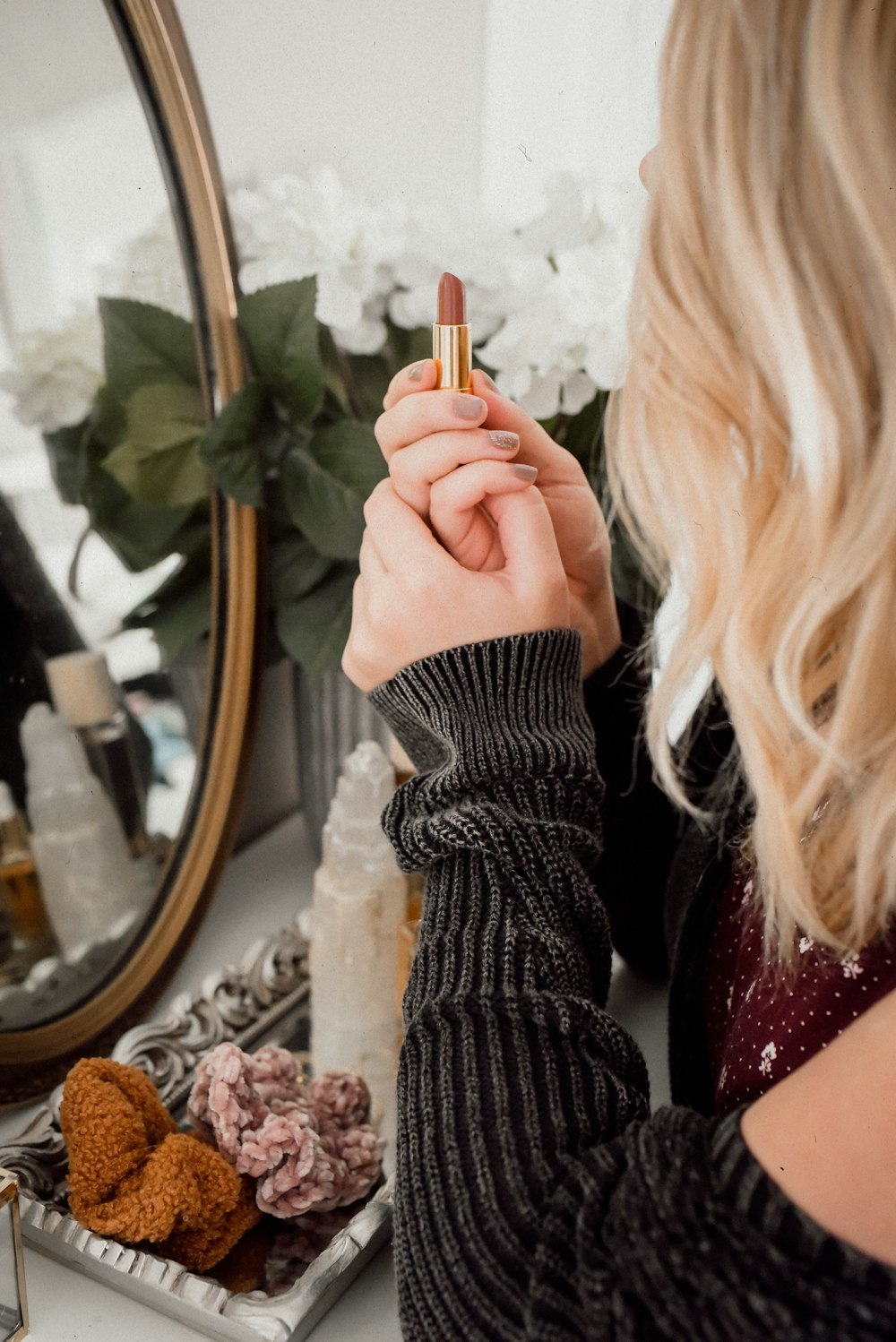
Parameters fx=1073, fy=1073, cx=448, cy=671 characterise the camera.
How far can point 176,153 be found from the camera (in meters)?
0.57

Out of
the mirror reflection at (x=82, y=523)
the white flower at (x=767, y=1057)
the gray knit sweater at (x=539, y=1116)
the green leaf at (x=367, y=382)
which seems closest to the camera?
the gray knit sweater at (x=539, y=1116)

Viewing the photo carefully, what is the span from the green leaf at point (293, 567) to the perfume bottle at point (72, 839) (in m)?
0.16

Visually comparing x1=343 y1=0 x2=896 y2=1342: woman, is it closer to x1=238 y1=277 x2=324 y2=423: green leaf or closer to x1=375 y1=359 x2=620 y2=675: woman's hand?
x1=375 y1=359 x2=620 y2=675: woman's hand

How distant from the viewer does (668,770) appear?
430mm

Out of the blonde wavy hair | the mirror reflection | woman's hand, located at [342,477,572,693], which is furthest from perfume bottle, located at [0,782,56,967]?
the blonde wavy hair

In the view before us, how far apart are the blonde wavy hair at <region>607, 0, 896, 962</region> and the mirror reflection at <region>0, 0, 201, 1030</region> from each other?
11.7 inches

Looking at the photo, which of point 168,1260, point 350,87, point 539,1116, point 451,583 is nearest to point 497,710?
point 451,583

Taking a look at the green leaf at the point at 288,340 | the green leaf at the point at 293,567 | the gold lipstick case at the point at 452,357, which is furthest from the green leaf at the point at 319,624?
the gold lipstick case at the point at 452,357

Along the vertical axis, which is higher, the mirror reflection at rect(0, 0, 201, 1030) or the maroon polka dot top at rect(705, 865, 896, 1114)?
the mirror reflection at rect(0, 0, 201, 1030)

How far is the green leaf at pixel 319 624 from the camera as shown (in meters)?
0.66

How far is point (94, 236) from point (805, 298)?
0.38 metres

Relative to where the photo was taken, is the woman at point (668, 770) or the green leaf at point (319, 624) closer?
the woman at point (668, 770)

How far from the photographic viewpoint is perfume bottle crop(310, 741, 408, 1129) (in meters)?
0.57

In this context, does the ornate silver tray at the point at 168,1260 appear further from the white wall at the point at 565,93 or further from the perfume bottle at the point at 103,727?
the white wall at the point at 565,93
